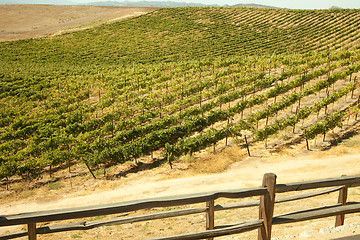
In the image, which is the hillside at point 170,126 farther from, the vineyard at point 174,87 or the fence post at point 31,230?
the fence post at point 31,230

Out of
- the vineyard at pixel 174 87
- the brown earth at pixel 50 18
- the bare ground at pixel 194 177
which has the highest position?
the brown earth at pixel 50 18

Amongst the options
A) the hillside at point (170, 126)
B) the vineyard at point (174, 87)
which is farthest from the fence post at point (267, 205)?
the vineyard at point (174, 87)

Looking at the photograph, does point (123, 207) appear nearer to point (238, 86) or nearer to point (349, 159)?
point (349, 159)

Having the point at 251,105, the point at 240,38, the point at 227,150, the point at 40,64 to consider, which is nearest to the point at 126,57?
the point at 40,64

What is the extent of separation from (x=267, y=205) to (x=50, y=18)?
368ft

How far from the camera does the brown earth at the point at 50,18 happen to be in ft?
273

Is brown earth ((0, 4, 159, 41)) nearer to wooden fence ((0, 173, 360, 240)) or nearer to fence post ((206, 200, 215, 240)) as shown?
wooden fence ((0, 173, 360, 240))

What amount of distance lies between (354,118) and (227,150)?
10.4m

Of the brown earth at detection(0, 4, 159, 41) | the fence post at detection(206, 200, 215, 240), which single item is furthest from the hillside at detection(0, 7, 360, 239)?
the brown earth at detection(0, 4, 159, 41)

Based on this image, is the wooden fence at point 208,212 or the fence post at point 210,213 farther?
the fence post at point 210,213

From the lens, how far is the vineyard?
19.7 metres

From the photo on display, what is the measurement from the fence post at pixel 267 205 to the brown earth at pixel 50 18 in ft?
282

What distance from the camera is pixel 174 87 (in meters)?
32.3

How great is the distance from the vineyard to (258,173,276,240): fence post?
13842mm
